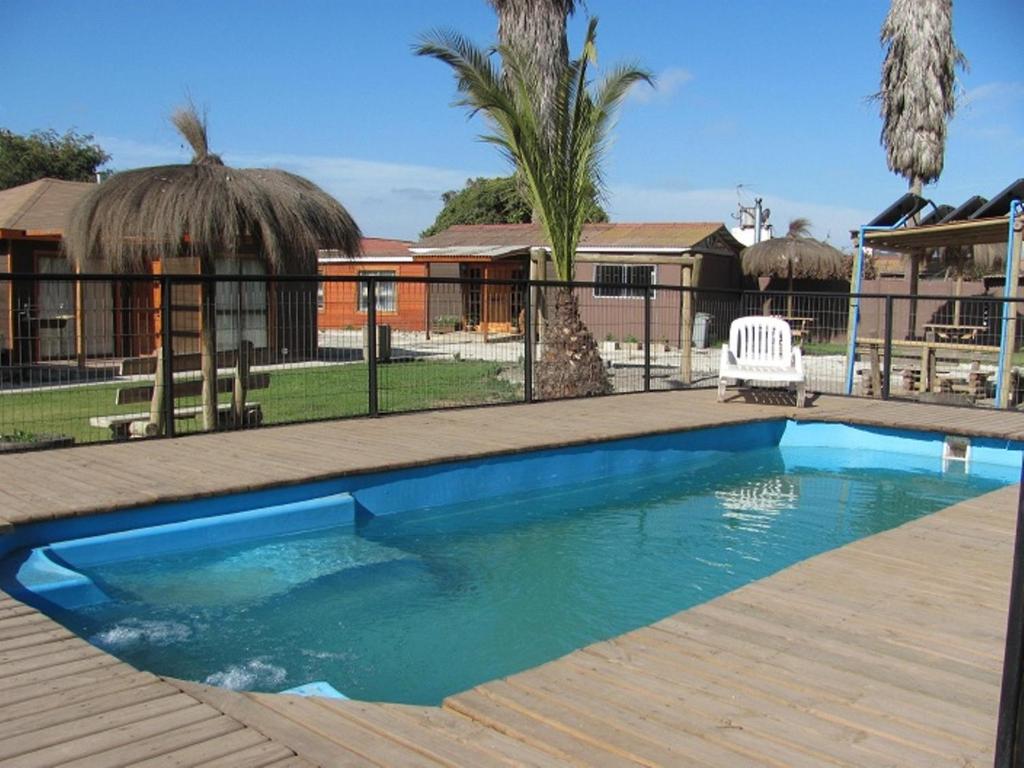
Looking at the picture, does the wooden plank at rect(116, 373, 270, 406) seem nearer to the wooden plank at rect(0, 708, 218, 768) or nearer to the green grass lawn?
the green grass lawn

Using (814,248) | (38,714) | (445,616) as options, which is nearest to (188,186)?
(445,616)

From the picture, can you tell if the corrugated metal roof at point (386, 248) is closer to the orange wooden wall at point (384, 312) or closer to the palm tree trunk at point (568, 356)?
the orange wooden wall at point (384, 312)

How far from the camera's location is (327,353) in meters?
20.6

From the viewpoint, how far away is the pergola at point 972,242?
37.2ft

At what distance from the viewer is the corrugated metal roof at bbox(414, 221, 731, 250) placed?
2630cm

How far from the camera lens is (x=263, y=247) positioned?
30.0 ft

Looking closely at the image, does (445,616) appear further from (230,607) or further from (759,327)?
(759,327)

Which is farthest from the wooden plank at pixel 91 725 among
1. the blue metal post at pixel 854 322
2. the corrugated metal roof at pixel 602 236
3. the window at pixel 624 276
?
the window at pixel 624 276

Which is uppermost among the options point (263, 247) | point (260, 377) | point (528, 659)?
point (263, 247)

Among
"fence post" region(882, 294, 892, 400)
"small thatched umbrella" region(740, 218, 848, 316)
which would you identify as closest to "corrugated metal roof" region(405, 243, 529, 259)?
"small thatched umbrella" region(740, 218, 848, 316)

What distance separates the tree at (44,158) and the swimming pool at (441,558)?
115 ft

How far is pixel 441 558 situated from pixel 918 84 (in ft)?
70.0

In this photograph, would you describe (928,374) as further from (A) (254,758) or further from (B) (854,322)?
(A) (254,758)

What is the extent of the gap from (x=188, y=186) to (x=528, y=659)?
224 inches
